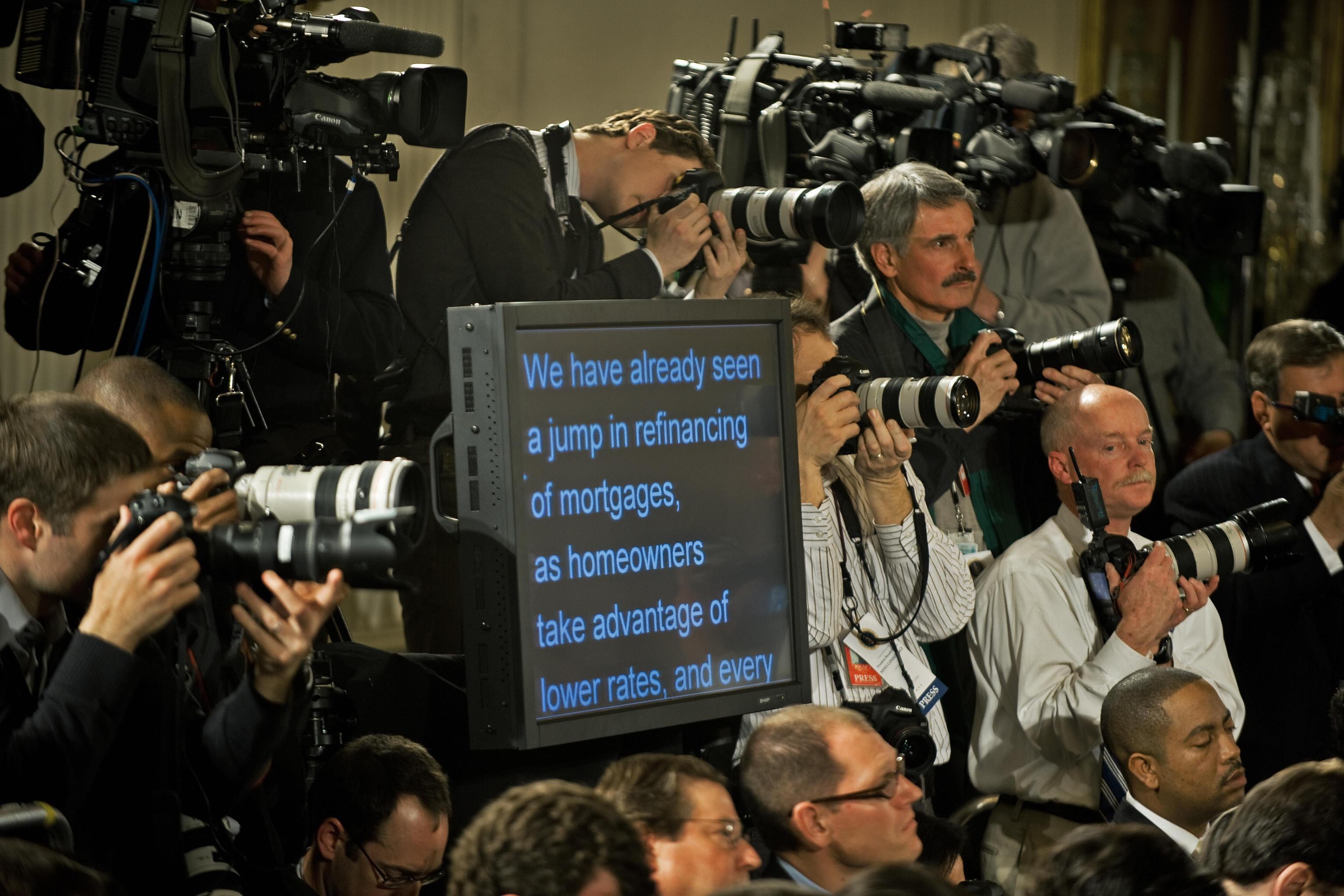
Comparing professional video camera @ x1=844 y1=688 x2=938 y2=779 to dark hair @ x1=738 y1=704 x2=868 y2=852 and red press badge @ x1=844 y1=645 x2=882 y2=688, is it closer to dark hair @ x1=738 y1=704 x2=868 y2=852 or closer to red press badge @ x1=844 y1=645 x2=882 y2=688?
dark hair @ x1=738 y1=704 x2=868 y2=852

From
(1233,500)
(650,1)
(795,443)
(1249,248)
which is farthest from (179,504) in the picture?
(650,1)

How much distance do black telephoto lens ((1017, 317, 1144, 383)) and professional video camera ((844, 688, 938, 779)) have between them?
3.21 ft

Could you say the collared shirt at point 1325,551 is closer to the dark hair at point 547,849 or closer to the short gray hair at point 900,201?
the short gray hair at point 900,201

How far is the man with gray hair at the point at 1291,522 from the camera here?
390 cm

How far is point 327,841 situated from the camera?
2652 mm

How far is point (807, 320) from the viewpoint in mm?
3189

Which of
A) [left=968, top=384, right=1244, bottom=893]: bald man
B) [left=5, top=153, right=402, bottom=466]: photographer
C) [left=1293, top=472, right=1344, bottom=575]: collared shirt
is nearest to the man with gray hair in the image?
[left=1293, top=472, right=1344, bottom=575]: collared shirt

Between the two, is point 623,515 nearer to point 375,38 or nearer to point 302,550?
point 302,550

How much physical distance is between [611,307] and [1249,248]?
9.08 feet

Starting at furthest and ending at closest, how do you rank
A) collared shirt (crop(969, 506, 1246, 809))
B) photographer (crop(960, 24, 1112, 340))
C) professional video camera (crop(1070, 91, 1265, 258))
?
professional video camera (crop(1070, 91, 1265, 258)) → photographer (crop(960, 24, 1112, 340)) → collared shirt (crop(969, 506, 1246, 809))

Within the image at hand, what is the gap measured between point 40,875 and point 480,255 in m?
1.75

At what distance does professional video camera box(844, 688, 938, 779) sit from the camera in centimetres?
278

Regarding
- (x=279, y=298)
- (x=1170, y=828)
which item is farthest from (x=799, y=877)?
(x=279, y=298)

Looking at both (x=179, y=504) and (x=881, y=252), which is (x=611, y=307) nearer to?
(x=179, y=504)
